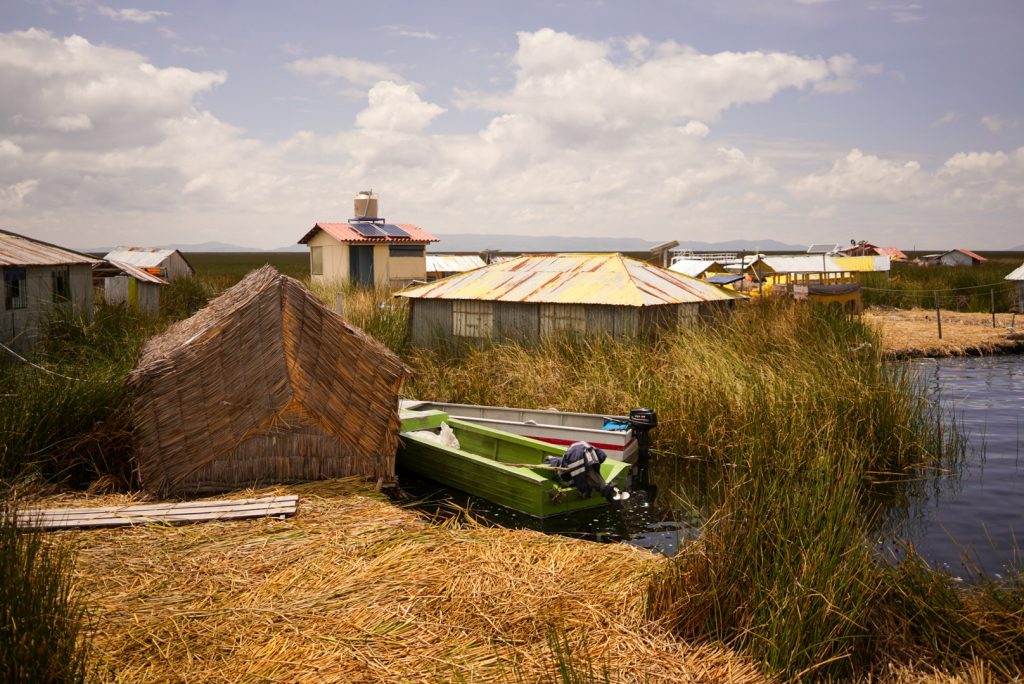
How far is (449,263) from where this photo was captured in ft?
163

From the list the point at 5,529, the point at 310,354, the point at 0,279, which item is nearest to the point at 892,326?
the point at 310,354

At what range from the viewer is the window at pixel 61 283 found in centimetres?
1622

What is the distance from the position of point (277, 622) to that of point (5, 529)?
6.71 feet

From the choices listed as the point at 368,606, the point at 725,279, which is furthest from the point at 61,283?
the point at 725,279

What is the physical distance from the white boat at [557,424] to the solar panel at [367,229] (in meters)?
22.5

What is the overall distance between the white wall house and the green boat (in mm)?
6899

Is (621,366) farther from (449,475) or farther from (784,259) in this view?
(784,259)

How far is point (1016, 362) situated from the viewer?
984 inches

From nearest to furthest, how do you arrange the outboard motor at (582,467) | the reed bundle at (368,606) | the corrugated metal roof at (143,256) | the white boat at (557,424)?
the reed bundle at (368,606) → the outboard motor at (582,467) → the white boat at (557,424) → the corrugated metal roof at (143,256)

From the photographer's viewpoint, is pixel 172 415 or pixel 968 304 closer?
pixel 172 415

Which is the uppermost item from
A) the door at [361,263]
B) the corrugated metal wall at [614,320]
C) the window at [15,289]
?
the door at [361,263]

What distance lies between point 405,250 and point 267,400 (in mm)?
28365

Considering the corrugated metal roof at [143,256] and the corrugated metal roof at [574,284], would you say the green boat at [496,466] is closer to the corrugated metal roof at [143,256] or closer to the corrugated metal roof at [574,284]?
the corrugated metal roof at [574,284]

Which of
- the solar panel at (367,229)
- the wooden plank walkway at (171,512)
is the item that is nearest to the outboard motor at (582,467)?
the wooden plank walkway at (171,512)
